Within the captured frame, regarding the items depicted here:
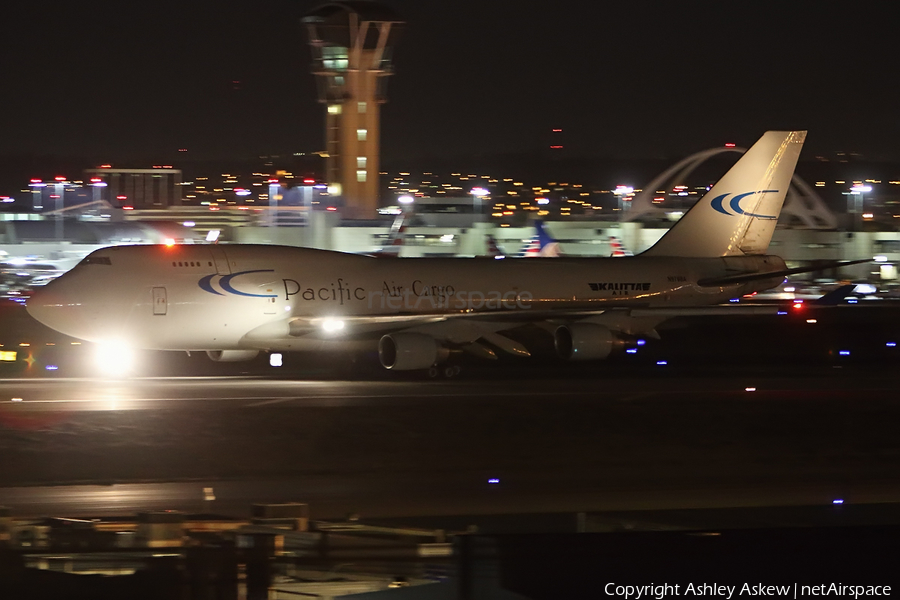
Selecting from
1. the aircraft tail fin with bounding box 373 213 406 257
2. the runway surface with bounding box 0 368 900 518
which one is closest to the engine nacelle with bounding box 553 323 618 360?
the runway surface with bounding box 0 368 900 518

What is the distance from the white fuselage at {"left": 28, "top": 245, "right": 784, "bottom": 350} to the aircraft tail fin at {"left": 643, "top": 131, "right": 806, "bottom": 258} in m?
1.71

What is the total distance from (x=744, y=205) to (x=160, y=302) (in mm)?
18492

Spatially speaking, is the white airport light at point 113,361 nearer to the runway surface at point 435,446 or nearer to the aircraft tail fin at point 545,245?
the runway surface at point 435,446

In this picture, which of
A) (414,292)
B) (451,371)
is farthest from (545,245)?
(451,371)

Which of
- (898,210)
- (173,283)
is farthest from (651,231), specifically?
(898,210)

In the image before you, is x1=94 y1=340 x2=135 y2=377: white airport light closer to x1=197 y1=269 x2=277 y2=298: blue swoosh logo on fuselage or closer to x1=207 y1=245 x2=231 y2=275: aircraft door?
x1=197 y1=269 x2=277 y2=298: blue swoosh logo on fuselage

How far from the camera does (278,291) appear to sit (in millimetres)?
28625

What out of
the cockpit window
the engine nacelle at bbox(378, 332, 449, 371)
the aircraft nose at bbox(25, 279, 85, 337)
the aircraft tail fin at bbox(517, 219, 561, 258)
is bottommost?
the engine nacelle at bbox(378, 332, 449, 371)

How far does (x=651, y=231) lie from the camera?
287 feet

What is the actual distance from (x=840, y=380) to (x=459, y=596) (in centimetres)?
2393

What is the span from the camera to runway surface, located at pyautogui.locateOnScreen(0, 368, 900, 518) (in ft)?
49.1

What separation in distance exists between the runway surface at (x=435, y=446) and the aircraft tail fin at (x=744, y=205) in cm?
874

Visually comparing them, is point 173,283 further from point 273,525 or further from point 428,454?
point 273,525

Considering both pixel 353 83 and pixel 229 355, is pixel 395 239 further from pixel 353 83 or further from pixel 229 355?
pixel 229 355
